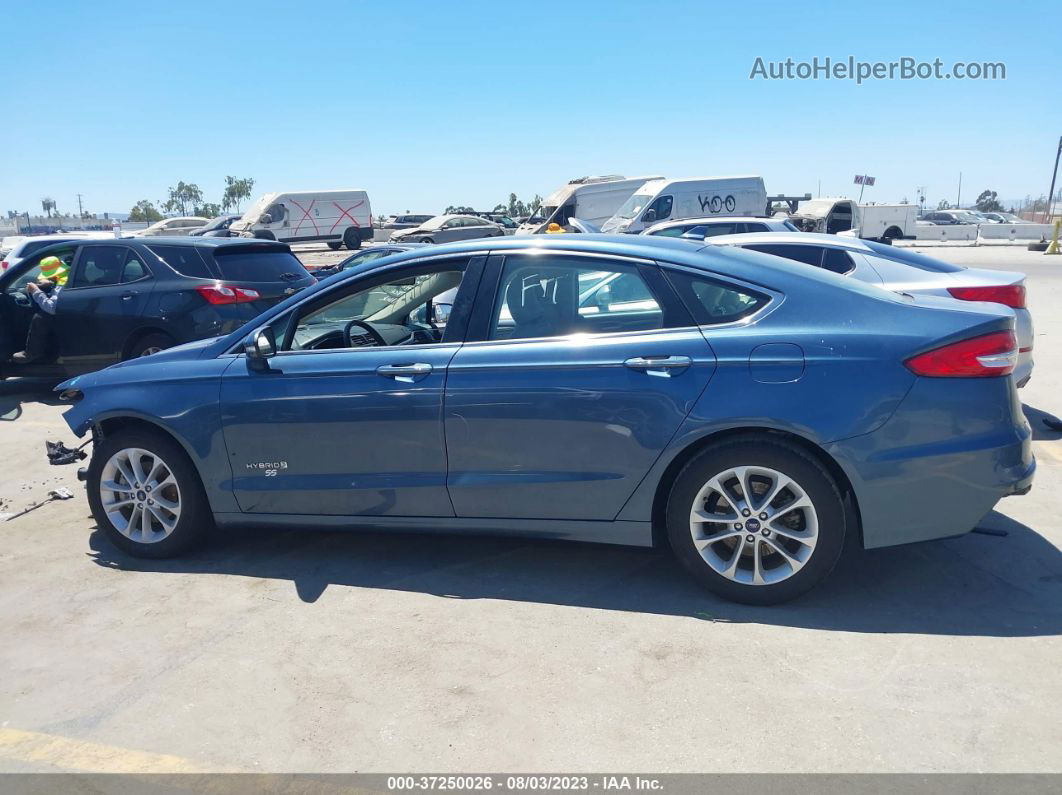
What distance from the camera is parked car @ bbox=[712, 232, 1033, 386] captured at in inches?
275

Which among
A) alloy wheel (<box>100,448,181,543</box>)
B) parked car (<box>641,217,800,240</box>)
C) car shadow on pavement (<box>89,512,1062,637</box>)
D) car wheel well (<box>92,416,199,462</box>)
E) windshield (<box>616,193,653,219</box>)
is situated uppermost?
windshield (<box>616,193,653,219</box>)

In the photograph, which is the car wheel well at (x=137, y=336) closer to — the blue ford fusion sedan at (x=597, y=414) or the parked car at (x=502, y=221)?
the blue ford fusion sedan at (x=597, y=414)

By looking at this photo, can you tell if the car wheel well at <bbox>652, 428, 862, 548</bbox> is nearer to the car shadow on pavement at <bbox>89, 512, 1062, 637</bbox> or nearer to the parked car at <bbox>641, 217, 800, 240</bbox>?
the car shadow on pavement at <bbox>89, 512, 1062, 637</bbox>

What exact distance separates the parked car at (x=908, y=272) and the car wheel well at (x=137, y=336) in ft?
18.4

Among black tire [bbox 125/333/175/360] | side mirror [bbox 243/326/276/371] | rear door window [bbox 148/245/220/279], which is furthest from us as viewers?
black tire [bbox 125/333/175/360]

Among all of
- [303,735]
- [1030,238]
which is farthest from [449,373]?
[1030,238]

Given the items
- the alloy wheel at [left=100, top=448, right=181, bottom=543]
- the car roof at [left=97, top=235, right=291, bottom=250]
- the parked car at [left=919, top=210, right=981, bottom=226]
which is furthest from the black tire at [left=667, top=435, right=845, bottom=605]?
the parked car at [left=919, top=210, right=981, bottom=226]

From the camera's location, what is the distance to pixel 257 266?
910 cm

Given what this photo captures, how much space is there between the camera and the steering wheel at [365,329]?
4.86 meters

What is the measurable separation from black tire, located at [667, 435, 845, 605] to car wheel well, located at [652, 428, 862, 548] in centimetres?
3

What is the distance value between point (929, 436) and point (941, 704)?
112 centimetres

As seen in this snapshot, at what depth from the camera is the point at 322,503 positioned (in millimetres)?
4531
